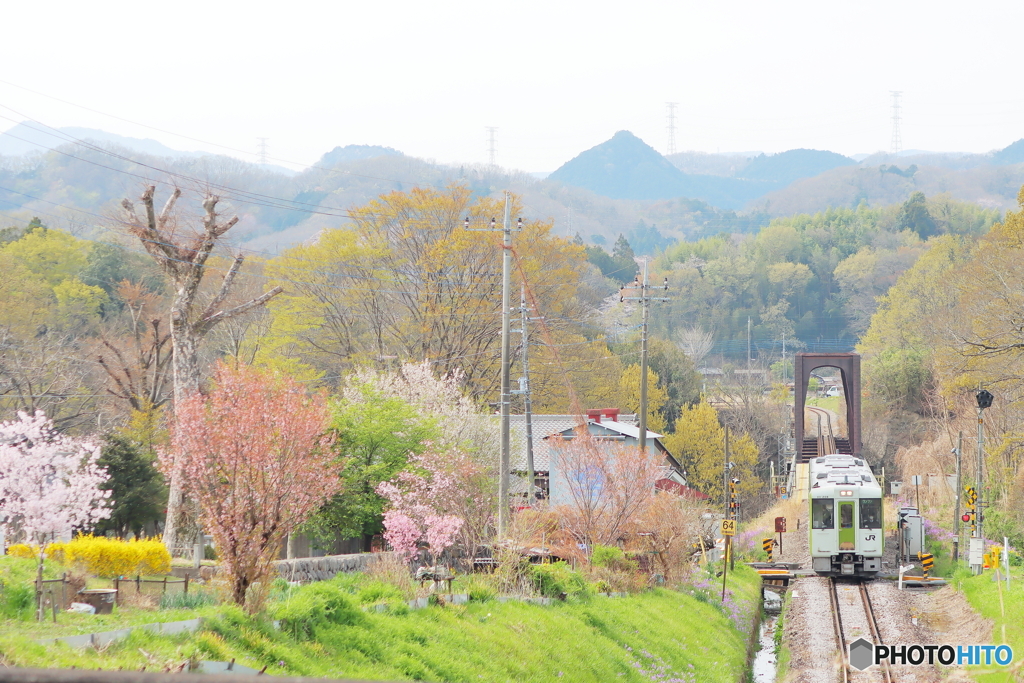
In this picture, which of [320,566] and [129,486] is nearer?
[320,566]

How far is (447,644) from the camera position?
41.3 feet

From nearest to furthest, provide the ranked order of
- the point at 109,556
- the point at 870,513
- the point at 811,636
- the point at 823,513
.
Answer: the point at 109,556
the point at 811,636
the point at 870,513
the point at 823,513

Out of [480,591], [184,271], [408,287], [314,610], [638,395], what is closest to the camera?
[314,610]

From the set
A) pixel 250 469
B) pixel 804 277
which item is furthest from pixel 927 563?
pixel 804 277

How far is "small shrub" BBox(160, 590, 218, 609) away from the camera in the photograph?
10805mm

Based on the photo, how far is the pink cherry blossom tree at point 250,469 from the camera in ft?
36.3

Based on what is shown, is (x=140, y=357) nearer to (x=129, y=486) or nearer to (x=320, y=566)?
(x=129, y=486)

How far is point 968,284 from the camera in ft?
127

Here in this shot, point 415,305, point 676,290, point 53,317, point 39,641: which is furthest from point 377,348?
point 676,290

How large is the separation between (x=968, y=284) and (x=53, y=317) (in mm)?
42980

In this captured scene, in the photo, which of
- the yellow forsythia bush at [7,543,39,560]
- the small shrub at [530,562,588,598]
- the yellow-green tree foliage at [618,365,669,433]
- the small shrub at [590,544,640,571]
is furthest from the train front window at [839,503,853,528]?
the yellow-green tree foliage at [618,365,669,433]

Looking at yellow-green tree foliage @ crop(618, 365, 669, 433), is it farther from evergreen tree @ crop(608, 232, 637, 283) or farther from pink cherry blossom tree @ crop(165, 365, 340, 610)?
evergreen tree @ crop(608, 232, 637, 283)

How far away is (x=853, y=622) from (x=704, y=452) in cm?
3475

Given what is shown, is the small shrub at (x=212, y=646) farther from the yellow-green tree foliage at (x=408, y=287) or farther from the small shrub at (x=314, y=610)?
the yellow-green tree foliage at (x=408, y=287)
